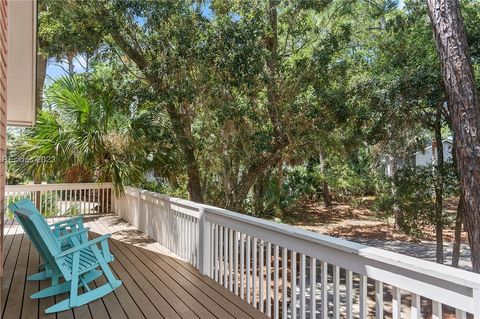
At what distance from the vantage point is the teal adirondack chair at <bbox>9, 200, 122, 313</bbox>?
292 cm

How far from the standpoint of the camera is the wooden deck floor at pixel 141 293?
299 centimetres

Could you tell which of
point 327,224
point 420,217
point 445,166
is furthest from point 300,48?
point 327,224

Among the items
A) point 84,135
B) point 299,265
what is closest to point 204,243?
point 299,265

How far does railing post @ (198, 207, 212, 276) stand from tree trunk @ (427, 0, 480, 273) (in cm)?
355

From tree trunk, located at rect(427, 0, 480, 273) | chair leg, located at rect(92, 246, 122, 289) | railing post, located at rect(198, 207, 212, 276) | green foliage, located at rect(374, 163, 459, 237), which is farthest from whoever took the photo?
green foliage, located at rect(374, 163, 459, 237)

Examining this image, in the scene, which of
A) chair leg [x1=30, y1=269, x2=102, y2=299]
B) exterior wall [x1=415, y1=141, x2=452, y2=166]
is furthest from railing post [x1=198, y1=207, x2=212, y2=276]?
exterior wall [x1=415, y1=141, x2=452, y2=166]

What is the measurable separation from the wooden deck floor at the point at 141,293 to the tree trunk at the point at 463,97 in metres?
3.50

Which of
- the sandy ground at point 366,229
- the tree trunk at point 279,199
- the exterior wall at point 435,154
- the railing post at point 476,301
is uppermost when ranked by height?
the exterior wall at point 435,154

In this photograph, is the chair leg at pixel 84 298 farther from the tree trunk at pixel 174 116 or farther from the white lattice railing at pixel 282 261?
the tree trunk at pixel 174 116

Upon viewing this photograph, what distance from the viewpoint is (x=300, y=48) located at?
7406mm

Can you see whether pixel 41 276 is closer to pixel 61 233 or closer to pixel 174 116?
pixel 61 233

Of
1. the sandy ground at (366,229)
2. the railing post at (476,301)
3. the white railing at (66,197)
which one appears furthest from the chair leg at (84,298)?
the sandy ground at (366,229)

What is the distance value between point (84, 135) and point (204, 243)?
4.15 m

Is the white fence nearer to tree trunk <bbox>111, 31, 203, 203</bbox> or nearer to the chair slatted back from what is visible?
tree trunk <bbox>111, 31, 203, 203</bbox>
